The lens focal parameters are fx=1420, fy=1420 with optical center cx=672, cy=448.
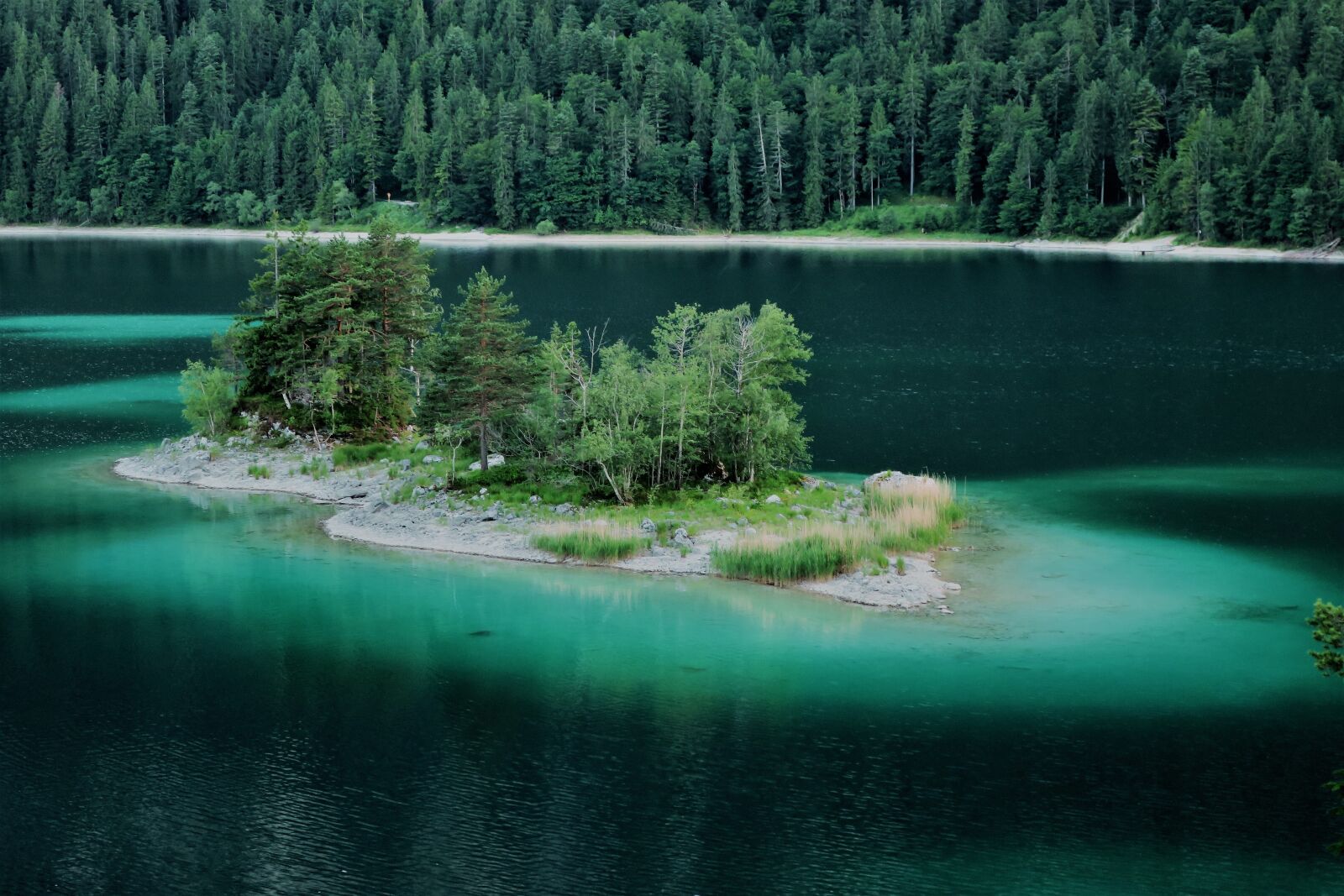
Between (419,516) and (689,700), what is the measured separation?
1812 cm

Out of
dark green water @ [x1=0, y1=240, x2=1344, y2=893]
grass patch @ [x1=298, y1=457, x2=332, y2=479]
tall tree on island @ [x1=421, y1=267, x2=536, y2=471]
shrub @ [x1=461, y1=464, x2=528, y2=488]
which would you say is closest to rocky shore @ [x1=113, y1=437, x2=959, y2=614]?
grass patch @ [x1=298, y1=457, x2=332, y2=479]

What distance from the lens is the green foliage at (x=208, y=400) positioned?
58812mm

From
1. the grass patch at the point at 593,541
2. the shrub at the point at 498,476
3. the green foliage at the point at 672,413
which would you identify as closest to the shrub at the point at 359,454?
the shrub at the point at 498,476

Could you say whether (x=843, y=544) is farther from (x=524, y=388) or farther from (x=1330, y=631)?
(x=1330, y=631)

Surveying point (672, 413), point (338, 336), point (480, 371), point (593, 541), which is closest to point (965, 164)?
point (338, 336)

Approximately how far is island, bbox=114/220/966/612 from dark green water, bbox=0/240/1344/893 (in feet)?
5.94

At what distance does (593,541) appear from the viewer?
145 ft

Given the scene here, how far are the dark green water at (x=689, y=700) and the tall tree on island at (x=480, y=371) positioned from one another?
261 inches

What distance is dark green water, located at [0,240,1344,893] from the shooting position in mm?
25469

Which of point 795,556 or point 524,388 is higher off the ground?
point 524,388

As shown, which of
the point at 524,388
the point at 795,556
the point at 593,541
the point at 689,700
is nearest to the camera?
the point at 689,700

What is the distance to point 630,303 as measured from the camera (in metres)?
114

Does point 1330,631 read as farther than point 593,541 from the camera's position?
No

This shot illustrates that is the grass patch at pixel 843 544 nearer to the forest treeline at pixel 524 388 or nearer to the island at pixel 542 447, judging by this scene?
the island at pixel 542 447
